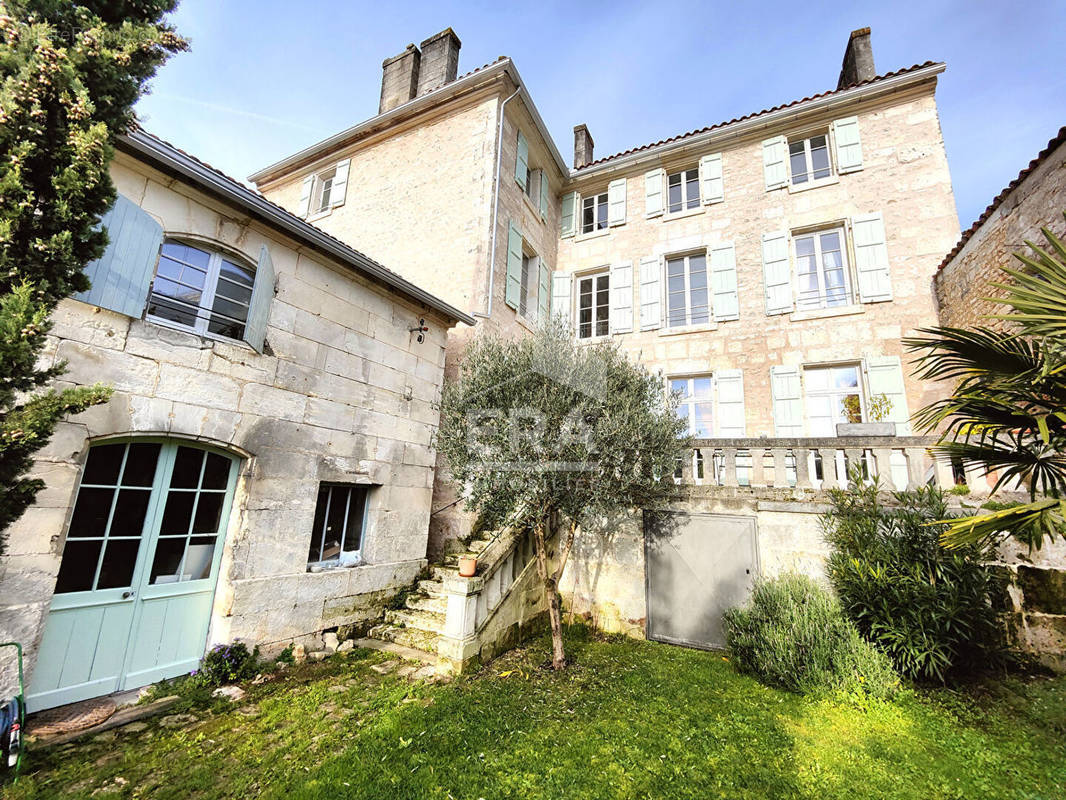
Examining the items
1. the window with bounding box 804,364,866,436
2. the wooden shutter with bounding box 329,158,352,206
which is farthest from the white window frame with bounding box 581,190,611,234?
the window with bounding box 804,364,866,436

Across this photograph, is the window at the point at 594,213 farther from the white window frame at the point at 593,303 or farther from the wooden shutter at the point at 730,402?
the wooden shutter at the point at 730,402

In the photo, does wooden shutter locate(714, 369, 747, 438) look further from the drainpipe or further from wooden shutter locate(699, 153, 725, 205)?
the drainpipe

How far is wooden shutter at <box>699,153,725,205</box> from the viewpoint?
1059 cm

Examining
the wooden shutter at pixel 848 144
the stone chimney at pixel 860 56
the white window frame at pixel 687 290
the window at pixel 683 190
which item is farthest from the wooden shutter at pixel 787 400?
the stone chimney at pixel 860 56

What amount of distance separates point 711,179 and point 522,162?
452 cm

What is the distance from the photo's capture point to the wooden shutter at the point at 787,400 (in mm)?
8781

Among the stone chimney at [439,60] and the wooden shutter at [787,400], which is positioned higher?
the stone chimney at [439,60]

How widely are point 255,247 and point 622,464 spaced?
4.80 meters

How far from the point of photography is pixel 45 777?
2895 millimetres

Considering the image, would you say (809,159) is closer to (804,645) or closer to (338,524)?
(804,645)

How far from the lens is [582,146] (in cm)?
1271

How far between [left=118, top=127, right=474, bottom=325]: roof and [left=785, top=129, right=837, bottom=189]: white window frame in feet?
29.0

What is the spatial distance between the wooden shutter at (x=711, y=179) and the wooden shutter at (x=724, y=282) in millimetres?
1281

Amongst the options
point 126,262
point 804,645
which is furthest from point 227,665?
point 804,645
